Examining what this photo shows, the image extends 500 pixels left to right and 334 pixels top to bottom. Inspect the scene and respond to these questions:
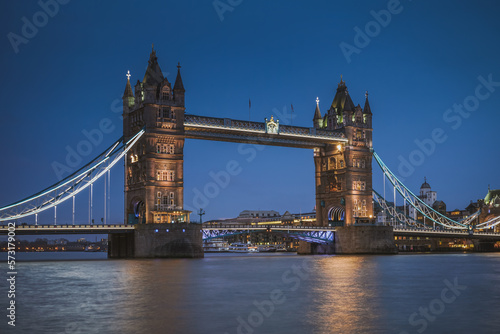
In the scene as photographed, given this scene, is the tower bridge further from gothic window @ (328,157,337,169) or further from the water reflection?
the water reflection

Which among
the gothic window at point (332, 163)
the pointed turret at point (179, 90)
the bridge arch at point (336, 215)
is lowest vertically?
the bridge arch at point (336, 215)

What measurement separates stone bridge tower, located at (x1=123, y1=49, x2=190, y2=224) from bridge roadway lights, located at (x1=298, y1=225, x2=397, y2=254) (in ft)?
85.0

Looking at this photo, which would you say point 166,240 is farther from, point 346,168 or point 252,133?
point 346,168

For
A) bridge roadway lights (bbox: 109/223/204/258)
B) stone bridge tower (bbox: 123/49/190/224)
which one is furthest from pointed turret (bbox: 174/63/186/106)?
bridge roadway lights (bbox: 109/223/204/258)

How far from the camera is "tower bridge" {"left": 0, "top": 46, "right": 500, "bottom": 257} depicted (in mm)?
72000

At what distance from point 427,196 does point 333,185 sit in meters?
112

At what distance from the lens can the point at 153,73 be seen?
254ft

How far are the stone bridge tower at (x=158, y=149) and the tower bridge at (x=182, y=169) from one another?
11 centimetres

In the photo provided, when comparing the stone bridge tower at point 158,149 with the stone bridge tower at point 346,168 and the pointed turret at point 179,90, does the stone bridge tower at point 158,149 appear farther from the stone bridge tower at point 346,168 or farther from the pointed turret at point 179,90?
the stone bridge tower at point 346,168

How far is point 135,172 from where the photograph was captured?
78375 mm

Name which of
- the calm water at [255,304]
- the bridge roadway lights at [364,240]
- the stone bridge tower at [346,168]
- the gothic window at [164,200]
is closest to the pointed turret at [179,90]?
the gothic window at [164,200]

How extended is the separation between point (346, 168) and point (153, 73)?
103 ft

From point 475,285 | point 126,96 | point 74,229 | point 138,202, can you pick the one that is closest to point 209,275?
point 475,285

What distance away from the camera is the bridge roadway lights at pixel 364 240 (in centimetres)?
8950
